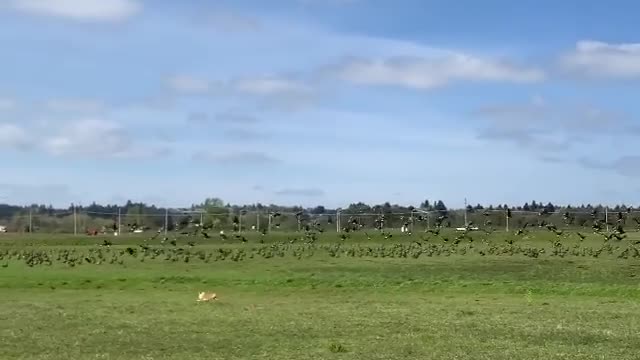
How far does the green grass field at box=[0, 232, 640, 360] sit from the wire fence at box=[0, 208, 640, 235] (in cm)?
755

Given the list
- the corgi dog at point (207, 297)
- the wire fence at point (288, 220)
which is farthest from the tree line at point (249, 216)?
the corgi dog at point (207, 297)

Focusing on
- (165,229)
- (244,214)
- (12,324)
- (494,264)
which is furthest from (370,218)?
(12,324)

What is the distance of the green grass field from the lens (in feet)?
63.4

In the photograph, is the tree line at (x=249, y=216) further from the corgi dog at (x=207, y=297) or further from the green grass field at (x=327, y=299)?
the corgi dog at (x=207, y=297)

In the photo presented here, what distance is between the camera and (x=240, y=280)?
126 feet

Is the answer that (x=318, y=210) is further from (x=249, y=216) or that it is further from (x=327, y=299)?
(x=327, y=299)

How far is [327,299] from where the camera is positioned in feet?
104

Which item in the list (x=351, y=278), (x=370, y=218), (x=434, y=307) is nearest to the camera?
(x=434, y=307)

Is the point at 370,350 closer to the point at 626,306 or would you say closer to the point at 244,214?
the point at 626,306

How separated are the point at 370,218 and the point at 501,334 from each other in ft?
159

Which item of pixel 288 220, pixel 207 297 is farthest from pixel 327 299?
pixel 288 220

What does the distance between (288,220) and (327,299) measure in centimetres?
4106

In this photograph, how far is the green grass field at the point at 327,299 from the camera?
63.4ft

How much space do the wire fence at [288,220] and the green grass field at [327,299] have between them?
7.55 m
